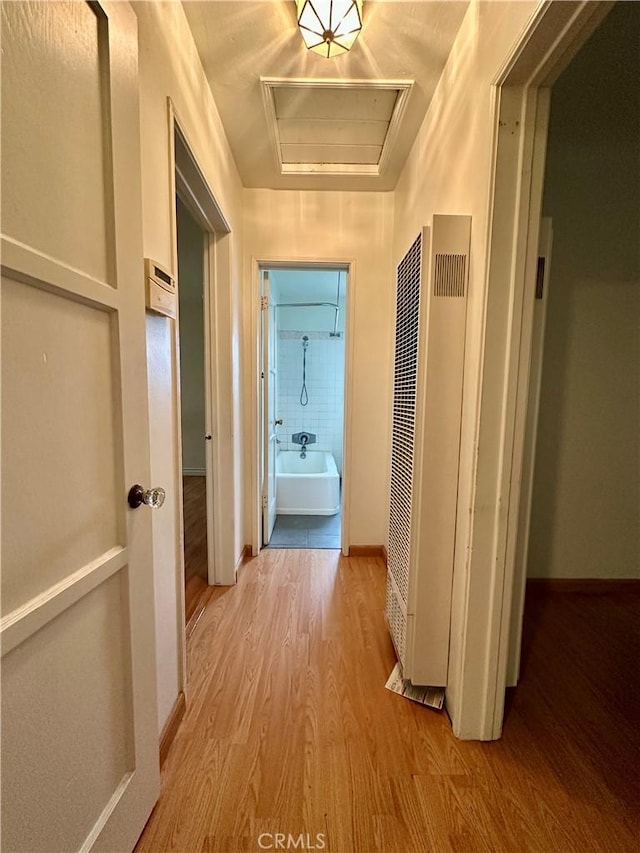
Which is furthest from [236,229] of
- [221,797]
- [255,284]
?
[221,797]

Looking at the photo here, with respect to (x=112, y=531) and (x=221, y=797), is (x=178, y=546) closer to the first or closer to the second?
(x=112, y=531)

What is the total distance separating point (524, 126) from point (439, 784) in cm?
192

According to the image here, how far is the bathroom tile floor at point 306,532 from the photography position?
Answer: 270 centimetres

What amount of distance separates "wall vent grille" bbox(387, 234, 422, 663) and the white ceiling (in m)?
0.74

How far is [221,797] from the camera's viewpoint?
3.24ft

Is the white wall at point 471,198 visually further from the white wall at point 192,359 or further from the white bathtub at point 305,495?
the white wall at point 192,359

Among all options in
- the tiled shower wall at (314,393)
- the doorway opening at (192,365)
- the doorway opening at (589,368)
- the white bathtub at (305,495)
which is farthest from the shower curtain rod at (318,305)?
the doorway opening at (589,368)

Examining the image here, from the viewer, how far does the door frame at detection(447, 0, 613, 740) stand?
36.3 inches

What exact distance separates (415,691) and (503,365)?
4.19ft

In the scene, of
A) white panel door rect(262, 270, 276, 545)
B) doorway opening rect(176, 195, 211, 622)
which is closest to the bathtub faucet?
doorway opening rect(176, 195, 211, 622)

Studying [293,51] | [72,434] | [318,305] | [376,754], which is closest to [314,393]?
[318,305]

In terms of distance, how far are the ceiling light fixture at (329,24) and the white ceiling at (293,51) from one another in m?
0.09

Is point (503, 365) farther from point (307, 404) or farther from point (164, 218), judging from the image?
point (307, 404)

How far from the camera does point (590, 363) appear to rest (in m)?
1.96
